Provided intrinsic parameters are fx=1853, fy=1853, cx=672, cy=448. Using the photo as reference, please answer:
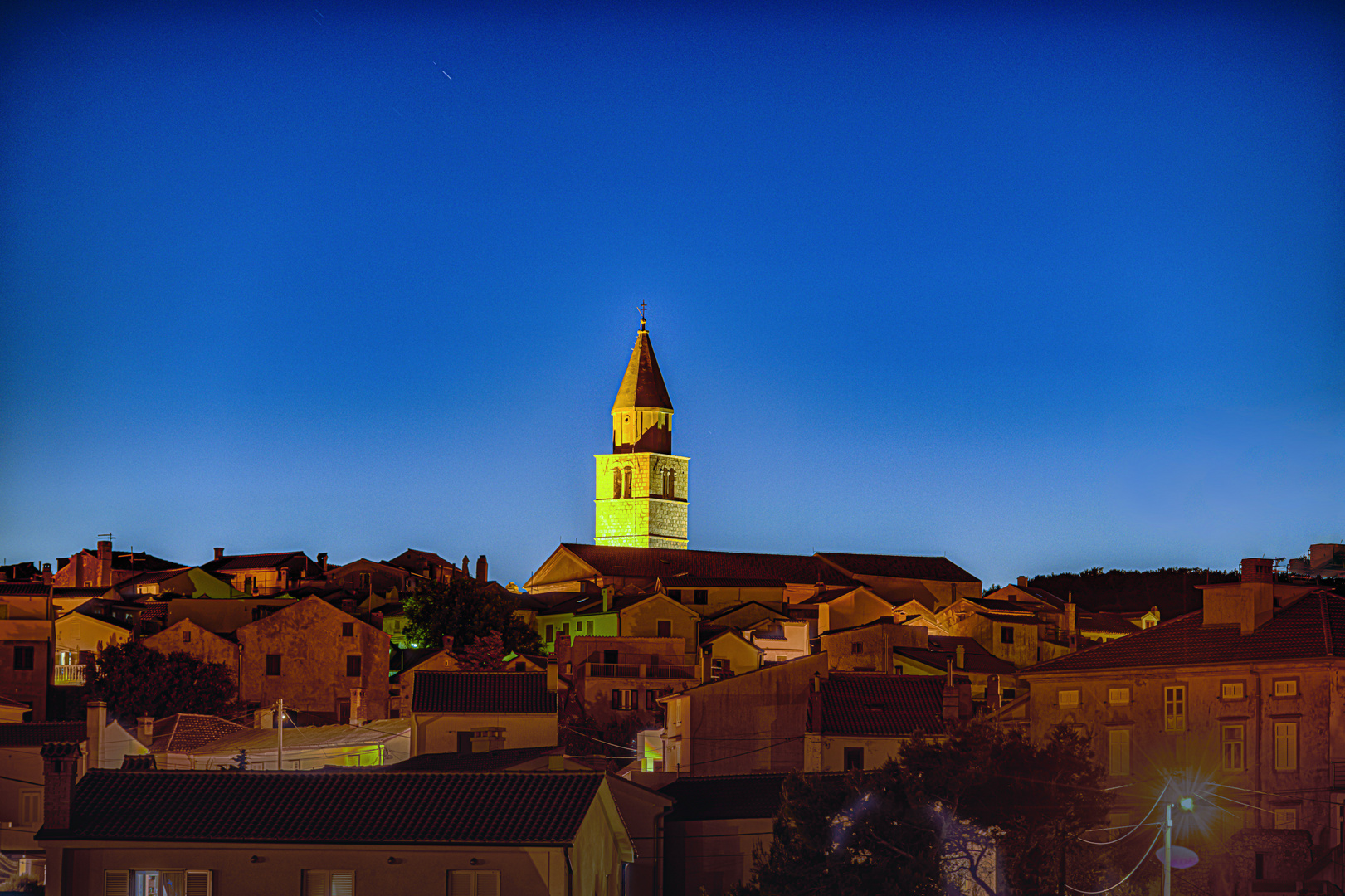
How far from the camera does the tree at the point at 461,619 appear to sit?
277 feet

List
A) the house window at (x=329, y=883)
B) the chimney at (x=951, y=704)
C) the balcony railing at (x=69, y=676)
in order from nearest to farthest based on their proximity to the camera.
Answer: the house window at (x=329, y=883)
the chimney at (x=951, y=704)
the balcony railing at (x=69, y=676)

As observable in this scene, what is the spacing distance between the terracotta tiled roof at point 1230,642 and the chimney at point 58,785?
28.5 m

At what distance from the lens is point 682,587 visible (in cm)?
10694

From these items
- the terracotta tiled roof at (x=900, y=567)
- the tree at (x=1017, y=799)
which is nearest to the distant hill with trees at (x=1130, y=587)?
the terracotta tiled roof at (x=900, y=567)

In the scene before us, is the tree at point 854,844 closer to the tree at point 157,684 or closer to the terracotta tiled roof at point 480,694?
the terracotta tiled roof at point 480,694

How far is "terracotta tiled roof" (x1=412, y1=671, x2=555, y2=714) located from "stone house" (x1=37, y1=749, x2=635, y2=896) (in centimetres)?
1934

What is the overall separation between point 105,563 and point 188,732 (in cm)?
4318

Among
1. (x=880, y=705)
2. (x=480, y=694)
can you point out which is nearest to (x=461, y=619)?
(x=480, y=694)

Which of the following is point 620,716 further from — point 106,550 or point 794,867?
point 106,550

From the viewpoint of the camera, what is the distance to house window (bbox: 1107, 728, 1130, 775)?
167ft

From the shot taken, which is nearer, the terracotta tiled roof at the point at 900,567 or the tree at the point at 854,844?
the tree at the point at 854,844

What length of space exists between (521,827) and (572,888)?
1.55 meters

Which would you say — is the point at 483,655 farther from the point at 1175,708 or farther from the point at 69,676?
the point at 1175,708

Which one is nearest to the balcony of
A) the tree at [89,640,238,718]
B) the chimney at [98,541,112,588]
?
the tree at [89,640,238,718]
